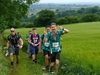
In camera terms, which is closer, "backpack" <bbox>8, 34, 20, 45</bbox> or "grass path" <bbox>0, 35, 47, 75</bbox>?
"grass path" <bbox>0, 35, 47, 75</bbox>

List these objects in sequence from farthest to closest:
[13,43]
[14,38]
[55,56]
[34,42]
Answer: [34,42]
[13,43]
[14,38]
[55,56]

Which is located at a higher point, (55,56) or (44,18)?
(55,56)

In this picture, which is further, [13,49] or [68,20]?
[68,20]

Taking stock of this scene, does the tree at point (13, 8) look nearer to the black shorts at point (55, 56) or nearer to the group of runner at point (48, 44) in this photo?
the group of runner at point (48, 44)

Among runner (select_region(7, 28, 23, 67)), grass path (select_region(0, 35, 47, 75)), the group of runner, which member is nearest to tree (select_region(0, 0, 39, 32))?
grass path (select_region(0, 35, 47, 75))

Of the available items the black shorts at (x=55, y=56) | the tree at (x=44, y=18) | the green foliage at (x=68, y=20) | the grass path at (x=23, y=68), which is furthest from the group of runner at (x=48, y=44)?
the tree at (x=44, y=18)

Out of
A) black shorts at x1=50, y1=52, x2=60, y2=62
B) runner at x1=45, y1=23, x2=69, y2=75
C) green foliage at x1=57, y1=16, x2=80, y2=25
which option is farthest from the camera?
green foliage at x1=57, y1=16, x2=80, y2=25

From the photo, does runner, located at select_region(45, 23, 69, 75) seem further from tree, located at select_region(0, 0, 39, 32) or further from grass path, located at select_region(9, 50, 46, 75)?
tree, located at select_region(0, 0, 39, 32)

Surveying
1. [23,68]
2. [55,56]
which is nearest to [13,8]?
[23,68]

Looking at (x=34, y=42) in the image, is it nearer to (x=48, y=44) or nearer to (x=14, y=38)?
(x=14, y=38)

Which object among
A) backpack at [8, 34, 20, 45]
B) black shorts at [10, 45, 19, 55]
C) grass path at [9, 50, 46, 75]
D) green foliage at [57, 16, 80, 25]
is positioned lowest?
green foliage at [57, 16, 80, 25]

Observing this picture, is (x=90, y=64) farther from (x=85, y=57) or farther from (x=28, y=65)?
(x=28, y=65)

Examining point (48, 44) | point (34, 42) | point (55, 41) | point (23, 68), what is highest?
point (55, 41)

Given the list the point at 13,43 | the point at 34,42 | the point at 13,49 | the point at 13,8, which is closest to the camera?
the point at 13,43
